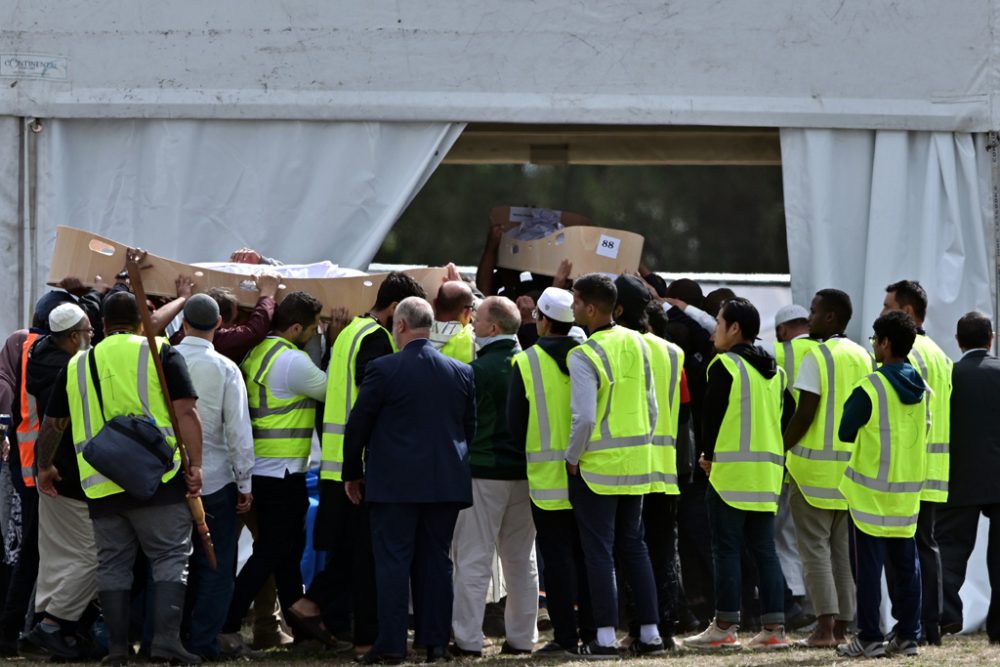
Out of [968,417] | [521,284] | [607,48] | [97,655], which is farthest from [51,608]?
[968,417]

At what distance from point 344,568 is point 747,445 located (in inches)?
83.8

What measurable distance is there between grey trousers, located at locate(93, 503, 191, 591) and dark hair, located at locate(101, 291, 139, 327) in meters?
0.88

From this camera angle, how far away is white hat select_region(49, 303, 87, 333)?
762 cm

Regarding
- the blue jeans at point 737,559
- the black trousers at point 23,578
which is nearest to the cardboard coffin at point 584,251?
the blue jeans at point 737,559

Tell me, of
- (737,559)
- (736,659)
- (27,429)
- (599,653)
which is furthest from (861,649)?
(27,429)

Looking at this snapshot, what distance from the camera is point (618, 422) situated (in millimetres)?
7566

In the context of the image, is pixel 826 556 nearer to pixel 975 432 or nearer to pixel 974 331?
pixel 975 432

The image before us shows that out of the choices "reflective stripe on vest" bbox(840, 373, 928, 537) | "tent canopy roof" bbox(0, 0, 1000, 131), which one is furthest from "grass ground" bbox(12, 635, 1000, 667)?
"tent canopy roof" bbox(0, 0, 1000, 131)

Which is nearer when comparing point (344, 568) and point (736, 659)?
point (736, 659)

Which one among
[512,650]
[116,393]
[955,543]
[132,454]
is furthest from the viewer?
[955,543]

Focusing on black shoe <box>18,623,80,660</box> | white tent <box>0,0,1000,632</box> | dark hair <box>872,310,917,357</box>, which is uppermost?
white tent <box>0,0,1000,632</box>

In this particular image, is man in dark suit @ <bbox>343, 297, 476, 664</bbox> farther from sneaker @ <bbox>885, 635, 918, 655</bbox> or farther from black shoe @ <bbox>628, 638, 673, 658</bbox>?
sneaker @ <bbox>885, 635, 918, 655</bbox>

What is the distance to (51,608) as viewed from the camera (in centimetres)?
756

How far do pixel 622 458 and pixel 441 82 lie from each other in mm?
2661
